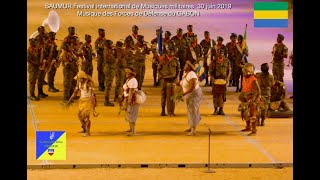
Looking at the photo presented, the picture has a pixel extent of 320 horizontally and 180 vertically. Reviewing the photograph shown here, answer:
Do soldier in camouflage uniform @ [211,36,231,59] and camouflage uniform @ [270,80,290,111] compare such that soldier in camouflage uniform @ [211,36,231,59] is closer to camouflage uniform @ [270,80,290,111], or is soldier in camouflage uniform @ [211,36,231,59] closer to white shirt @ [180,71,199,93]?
white shirt @ [180,71,199,93]

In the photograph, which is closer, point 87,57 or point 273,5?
point 273,5

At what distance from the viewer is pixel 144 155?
18.7 meters

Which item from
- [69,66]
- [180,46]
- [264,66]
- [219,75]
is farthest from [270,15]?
[69,66]

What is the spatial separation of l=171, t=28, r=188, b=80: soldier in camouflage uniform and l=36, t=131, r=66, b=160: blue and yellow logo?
2.55 metres

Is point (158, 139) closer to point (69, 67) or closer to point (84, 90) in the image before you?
point (84, 90)

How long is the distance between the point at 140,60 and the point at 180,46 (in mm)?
747

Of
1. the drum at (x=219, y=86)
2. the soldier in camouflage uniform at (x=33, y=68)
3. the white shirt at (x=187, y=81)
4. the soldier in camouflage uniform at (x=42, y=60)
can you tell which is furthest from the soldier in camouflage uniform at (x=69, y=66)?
the drum at (x=219, y=86)

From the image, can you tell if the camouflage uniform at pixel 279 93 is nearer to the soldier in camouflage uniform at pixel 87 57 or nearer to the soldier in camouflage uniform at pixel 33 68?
the soldier in camouflage uniform at pixel 87 57

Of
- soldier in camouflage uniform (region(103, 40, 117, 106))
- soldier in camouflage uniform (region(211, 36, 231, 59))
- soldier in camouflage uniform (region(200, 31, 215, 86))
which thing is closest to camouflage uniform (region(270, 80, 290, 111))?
soldier in camouflage uniform (region(211, 36, 231, 59))

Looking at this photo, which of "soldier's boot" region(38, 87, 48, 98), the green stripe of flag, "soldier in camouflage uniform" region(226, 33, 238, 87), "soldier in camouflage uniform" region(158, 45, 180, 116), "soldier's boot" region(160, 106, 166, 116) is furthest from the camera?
"soldier's boot" region(160, 106, 166, 116)

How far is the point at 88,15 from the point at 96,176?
2881 mm

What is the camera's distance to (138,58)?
19844mm

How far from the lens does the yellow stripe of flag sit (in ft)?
62.4

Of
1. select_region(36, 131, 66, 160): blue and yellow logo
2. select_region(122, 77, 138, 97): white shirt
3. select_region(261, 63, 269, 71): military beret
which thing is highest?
select_region(261, 63, 269, 71): military beret
